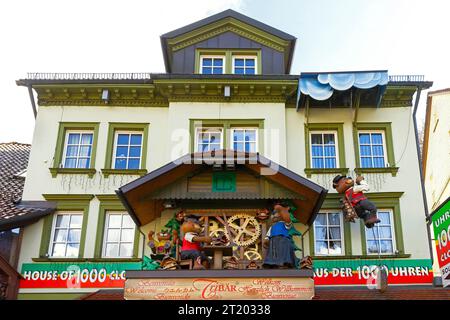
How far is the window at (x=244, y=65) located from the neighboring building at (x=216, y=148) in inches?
1.5

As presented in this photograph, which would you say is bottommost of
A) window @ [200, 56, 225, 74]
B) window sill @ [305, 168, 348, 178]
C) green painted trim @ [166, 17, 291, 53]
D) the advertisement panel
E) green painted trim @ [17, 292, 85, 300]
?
green painted trim @ [17, 292, 85, 300]

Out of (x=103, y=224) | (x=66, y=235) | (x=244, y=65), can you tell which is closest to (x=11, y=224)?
(x=66, y=235)

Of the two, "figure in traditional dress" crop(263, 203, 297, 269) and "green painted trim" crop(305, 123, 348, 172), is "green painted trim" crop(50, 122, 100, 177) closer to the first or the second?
"figure in traditional dress" crop(263, 203, 297, 269)

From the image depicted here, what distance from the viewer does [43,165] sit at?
17.9m

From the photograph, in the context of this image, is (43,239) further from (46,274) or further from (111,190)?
(111,190)

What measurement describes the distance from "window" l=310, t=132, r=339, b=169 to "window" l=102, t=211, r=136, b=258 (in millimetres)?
6026

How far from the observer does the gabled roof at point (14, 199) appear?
16.5 meters

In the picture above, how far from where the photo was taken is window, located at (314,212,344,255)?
1684 centimetres

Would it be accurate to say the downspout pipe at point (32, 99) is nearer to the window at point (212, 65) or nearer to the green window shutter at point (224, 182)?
the window at point (212, 65)

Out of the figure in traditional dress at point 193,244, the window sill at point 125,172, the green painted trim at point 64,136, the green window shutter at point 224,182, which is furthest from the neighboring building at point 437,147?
the green painted trim at point 64,136

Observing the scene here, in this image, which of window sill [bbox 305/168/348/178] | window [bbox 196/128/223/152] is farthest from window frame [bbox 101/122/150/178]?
window sill [bbox 305/168/348/178]

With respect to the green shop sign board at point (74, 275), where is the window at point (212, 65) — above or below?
above

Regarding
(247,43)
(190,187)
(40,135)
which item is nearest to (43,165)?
(40,135)

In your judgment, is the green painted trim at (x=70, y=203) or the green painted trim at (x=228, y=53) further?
the green painted trim at (x=228, y=53)
